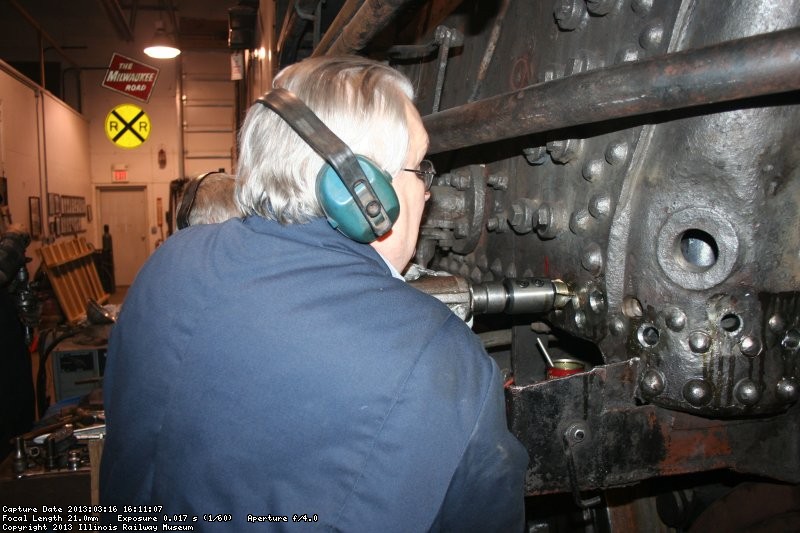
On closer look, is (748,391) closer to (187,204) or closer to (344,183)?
(344,183)

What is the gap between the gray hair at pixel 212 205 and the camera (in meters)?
2.50

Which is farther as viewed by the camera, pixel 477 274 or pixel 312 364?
pixel 477 274

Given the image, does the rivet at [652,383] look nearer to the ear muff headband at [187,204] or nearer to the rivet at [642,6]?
the rivet at [642,6]

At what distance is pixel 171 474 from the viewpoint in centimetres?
102

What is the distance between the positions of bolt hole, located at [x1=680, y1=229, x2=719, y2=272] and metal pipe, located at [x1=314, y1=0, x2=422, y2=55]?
0.84 m

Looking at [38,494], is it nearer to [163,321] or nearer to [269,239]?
[163,321]

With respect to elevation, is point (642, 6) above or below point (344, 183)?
above

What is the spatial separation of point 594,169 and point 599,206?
97mm

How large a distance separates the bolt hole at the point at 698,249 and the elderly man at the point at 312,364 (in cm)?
54

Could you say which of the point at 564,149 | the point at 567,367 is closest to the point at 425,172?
the point at 564,149

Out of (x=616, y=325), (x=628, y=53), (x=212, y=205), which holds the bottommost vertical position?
(x=616, y=325)

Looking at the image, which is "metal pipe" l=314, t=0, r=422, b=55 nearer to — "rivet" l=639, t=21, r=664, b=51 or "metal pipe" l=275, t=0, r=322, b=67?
"rivet" l=639, t=21, r=664, b=51

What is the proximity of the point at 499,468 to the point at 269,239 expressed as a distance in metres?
0.60

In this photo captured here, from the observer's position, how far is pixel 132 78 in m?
11.9
